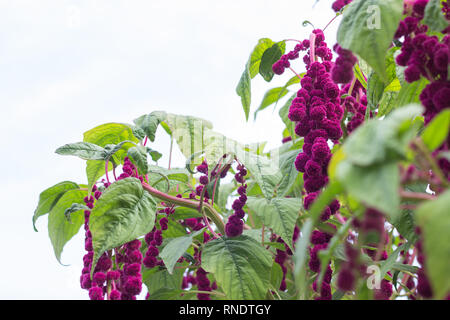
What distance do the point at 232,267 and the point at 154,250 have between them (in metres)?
0.15

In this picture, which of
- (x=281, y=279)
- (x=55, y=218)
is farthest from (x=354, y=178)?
(x=55, y=218)

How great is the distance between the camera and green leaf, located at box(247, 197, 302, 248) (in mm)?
647

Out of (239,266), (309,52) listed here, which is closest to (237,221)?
(239,266)

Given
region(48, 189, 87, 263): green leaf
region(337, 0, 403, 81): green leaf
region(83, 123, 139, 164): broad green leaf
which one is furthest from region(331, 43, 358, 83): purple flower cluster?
region(48, 189, 87, 263): green leaf

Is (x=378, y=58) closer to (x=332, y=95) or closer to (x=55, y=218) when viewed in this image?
(x=332, y=95)

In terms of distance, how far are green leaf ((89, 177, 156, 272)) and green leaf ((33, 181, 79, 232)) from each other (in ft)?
0.86

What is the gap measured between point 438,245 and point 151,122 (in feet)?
1.95

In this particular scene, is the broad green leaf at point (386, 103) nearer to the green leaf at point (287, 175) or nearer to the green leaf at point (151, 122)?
the green leaf at point (287, 175)

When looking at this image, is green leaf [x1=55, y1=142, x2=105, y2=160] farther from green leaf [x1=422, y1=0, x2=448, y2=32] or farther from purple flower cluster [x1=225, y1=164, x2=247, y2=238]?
green leaf [x1=422, y1=0, x2=448, y2=32]

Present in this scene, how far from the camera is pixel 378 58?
419 mm

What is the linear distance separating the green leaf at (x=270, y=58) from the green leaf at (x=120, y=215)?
1.02ft

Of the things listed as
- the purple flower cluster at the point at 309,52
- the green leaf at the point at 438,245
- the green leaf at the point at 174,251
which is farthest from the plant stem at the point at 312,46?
the green leaf at the point at 438,245

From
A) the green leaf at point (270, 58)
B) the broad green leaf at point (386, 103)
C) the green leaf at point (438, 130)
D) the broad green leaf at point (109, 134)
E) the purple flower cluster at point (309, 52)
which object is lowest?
the green leaf at point (438, 130)

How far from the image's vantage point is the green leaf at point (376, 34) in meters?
0.41
